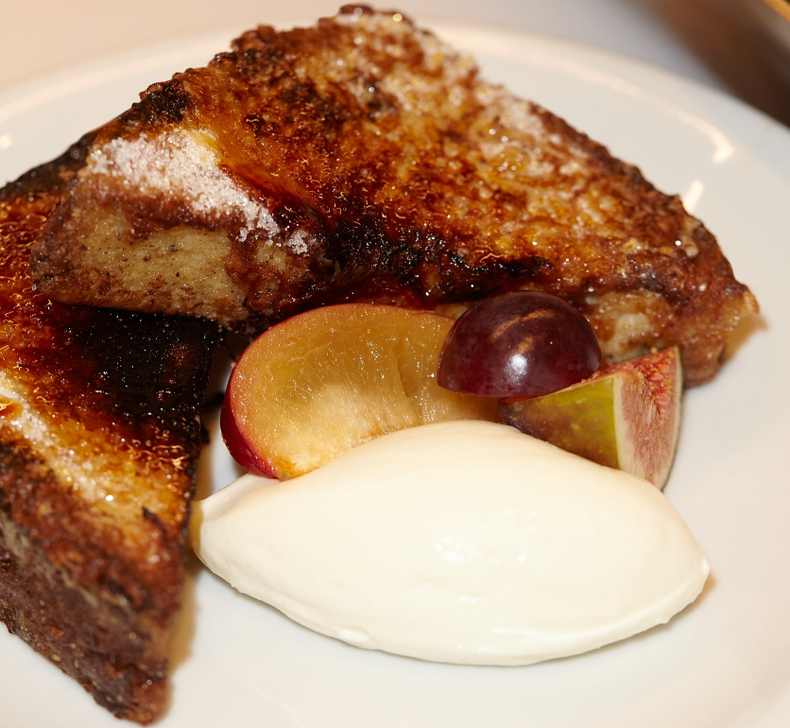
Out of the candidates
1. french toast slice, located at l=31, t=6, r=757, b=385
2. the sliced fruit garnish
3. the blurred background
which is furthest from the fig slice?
the blurred background

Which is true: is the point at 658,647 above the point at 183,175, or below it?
below

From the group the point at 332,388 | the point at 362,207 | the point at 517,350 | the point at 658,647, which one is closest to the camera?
the point at 658,647

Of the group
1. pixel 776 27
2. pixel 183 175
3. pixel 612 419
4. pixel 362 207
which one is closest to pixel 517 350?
pixel 612 419

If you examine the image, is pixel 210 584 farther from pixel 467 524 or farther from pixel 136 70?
pixel 136 70

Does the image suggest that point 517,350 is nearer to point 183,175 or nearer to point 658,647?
point 658,647

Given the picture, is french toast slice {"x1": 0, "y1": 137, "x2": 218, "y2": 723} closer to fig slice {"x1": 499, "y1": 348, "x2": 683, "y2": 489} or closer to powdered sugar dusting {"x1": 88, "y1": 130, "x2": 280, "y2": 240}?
powdered sugar dusting {"x1": 88, "y1": 130, "x2": 280, "y2": 240}

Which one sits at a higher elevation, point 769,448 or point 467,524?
point 769,448

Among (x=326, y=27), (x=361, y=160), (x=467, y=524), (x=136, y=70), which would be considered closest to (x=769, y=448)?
(x=467, y=524)
